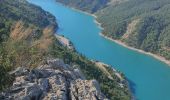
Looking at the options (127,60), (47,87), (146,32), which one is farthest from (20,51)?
(146,32)

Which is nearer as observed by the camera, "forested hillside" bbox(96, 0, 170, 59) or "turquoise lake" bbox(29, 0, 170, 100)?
"turquoise lake" bbox(29, 0, 170, 100)

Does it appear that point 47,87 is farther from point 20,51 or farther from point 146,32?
point 146,32

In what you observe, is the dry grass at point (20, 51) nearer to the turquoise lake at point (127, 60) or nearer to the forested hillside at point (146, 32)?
the turquoise lake at point (127, 60)

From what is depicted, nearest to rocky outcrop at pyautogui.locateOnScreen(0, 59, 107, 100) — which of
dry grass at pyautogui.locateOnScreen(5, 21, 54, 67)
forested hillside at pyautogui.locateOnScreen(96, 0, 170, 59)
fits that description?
dry grass at pyautogui.locateOnScreen(5, 21, 54, 67)

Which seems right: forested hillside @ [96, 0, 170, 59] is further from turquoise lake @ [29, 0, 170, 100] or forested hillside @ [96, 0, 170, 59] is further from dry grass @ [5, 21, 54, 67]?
dry grass @ [5, 21, 54, 67]

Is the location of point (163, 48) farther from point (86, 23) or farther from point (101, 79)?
point (101, 79)

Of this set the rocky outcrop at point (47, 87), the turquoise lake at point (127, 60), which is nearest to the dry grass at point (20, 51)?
the rocky outcrop at point (47, 87)
